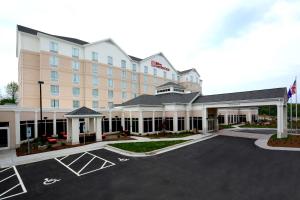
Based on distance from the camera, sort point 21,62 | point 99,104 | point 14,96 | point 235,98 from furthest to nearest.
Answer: point 14,96 < point 99,104 < point 21,62 < point 235,98

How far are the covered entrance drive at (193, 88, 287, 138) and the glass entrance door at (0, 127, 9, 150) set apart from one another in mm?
28886

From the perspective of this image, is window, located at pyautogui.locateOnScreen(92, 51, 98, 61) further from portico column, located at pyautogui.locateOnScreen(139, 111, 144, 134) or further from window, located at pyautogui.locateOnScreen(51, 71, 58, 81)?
portico column, located at pyautogui.locateOnScreen(139, 111, 144, 134)

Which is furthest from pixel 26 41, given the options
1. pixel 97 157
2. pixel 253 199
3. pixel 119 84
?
pixel 253 199

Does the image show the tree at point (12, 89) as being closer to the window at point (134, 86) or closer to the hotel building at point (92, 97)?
the hotel building at point (92, 97)

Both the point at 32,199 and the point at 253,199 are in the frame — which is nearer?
the point at 253,199

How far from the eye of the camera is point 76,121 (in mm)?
24094

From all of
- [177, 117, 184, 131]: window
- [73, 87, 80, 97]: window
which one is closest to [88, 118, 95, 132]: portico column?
[73, 87, 80, 97]: window

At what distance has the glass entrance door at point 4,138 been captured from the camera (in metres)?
21.2

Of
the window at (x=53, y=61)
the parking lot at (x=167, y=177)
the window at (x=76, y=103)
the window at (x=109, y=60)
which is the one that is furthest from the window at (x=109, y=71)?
the parking lot at (x=167, y=177)

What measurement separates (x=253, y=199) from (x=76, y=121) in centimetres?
2156

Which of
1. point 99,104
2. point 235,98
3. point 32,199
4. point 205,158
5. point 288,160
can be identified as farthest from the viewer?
point 99,104

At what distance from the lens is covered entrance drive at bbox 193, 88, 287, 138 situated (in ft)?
78.7

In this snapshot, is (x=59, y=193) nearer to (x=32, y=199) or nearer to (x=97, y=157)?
(x=32, y=199)

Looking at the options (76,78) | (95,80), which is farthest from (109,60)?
(76,78)
